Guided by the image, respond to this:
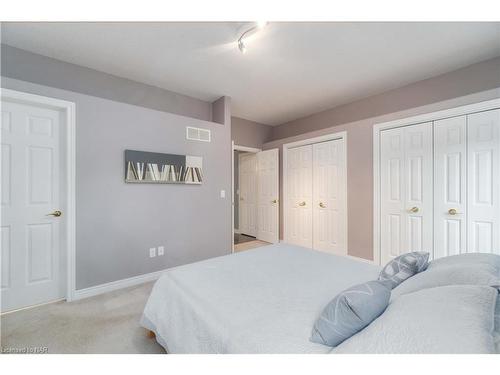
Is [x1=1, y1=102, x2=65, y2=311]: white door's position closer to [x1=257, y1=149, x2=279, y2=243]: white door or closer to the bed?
the bed

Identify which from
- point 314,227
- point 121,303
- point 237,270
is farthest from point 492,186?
point 121,303

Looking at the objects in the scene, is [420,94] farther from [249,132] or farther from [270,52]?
[249,132]

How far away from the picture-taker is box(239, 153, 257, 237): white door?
5062 mm

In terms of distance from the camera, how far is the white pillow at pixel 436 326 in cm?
62

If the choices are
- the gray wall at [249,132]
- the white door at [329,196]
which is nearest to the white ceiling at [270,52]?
the white door at [329,196]

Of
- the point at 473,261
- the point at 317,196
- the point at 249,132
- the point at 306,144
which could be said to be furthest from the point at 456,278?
the point at 249,132

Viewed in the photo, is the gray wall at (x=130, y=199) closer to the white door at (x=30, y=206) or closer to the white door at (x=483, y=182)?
the white door at (x=30, y=206)

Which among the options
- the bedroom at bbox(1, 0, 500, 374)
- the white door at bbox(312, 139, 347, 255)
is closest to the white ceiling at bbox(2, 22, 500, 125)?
the bedroom at bbox(1, 0, 500, 374)

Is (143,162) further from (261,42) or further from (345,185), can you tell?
(345,185)

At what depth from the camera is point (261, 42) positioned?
2156 mm

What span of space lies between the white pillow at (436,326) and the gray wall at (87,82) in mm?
3398

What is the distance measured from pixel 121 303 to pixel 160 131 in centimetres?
203

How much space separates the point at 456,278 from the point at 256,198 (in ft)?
13.5

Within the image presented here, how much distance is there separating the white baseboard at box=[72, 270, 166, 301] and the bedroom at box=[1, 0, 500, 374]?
2cm
